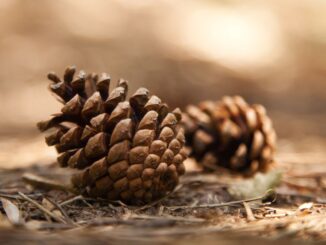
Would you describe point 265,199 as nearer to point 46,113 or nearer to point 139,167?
point 139,167

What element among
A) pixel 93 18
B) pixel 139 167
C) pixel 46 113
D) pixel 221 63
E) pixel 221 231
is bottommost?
Answer: pixel 221 231

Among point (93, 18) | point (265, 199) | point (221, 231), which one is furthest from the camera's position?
point (93, 18)

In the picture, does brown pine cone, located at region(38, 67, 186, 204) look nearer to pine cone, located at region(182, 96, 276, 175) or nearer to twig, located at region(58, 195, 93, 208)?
twig, located at region(58, 195, 93, 208)

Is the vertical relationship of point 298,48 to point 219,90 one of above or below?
above

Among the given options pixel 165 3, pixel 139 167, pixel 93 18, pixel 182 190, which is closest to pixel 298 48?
pixel 165 3

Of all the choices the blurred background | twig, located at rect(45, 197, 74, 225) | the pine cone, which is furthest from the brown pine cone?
the blurred background

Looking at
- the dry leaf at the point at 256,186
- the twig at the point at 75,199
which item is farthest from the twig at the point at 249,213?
the twig at the point at 75,199

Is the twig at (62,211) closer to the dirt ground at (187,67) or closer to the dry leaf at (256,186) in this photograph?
the dirt ground at (187,67)

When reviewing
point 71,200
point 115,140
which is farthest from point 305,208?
point 71,200
